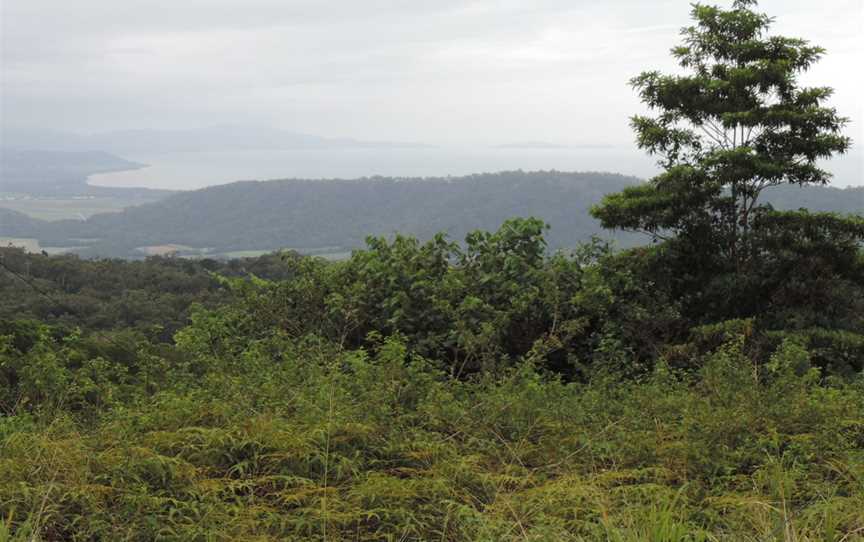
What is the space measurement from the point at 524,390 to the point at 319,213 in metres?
62.1

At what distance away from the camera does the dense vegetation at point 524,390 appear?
10.1ft

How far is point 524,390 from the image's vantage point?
15.5ft

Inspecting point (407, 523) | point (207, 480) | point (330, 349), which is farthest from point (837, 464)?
point (330, 349)

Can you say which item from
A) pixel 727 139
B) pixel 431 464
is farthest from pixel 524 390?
pixel 727 139

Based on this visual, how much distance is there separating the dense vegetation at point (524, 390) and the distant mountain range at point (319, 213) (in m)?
37.0

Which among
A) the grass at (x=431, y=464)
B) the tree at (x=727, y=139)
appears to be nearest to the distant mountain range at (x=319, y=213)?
the tree at (x=727, y=139)

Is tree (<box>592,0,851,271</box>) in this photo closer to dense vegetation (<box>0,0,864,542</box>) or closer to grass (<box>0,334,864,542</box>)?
dense vegetation (<box>0,0,864,542</box>)

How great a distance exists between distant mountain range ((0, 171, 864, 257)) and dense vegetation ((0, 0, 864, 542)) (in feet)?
122

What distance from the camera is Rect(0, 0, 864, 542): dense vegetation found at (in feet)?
10.1

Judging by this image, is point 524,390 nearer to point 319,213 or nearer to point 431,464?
point 431,464

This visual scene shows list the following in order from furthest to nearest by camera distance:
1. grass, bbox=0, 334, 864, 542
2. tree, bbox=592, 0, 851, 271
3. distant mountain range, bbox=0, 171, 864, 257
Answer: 1. distant mountain range, bbox=0, 171, 864, 257
2. tree, bbox=592, 0, 851, 271
3. grass, bbox=0, 334, 864, 542

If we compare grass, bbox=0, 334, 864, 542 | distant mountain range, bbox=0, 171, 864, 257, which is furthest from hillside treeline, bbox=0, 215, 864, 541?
distant mountain range, bbox=0, 171, 864, 257

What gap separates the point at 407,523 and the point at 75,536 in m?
1.16

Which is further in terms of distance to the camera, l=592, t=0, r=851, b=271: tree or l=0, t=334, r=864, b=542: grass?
l=592, t=0, r=851, b=271: tree
